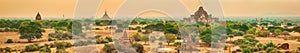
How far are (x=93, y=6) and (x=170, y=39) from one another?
5598mm

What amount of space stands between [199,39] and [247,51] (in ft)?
12.4

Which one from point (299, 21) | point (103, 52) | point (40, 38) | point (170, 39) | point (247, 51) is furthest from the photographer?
point (299, 21)

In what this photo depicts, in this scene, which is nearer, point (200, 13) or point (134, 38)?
point (134, 38)

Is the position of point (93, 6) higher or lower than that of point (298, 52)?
higher

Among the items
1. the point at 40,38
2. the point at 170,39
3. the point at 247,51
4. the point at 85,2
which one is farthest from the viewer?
the point at 40,38

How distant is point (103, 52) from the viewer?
14336 mm

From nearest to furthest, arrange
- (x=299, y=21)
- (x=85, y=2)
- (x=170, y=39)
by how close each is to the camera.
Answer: (x=85, y=2), (x=170, y=39), (x=299, y=21)

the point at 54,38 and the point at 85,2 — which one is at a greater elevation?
the point at 85,2

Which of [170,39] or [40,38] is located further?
[40,38]

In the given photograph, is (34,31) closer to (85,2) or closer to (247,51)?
(85,2)

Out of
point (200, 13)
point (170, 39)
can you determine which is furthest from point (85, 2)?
point (200, 13)

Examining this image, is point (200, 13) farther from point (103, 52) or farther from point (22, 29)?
point (103, 52)

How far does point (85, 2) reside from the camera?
511 inches

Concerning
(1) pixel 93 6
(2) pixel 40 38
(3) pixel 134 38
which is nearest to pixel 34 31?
(2) pixel 40 38
